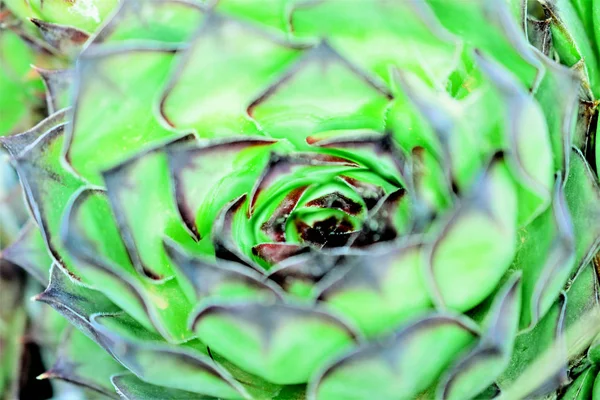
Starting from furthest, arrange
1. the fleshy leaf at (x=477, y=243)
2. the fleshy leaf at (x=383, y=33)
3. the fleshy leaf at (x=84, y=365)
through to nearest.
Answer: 1. the fleshy leaf at (x=84, y=365)
2. the fleshy leaf at (x=383, y=33)
3. the fleshy leaf at (x=477, y=243)

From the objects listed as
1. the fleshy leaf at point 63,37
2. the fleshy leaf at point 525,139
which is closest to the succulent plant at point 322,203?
the fleshy leaf at point 525,139

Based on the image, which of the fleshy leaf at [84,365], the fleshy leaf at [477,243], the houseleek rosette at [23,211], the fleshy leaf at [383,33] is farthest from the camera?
the houseleek rosette at [23,211]

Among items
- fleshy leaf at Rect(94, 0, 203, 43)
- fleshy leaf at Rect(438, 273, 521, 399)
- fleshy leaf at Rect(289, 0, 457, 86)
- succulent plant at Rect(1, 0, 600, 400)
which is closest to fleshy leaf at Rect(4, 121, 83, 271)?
succulent plant at Rect(1, 0, 600, 400)

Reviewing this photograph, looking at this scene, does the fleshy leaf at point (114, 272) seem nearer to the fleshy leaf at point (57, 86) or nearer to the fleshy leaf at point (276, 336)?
the fleshy leaf at point (276, 336)

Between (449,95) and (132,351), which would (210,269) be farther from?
(449,95)

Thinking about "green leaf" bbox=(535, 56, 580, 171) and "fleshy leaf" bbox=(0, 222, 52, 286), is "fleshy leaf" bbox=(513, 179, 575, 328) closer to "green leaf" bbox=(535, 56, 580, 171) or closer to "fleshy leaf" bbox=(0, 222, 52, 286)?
"green leaf" bbox=(535, 56, 580, 171)

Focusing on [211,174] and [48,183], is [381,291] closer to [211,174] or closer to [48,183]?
[211,174]

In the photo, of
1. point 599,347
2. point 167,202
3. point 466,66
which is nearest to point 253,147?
point 167,202

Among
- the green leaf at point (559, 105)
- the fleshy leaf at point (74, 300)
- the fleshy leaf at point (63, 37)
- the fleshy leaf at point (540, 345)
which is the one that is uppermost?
the fleshy leaf at point (63, 37)
